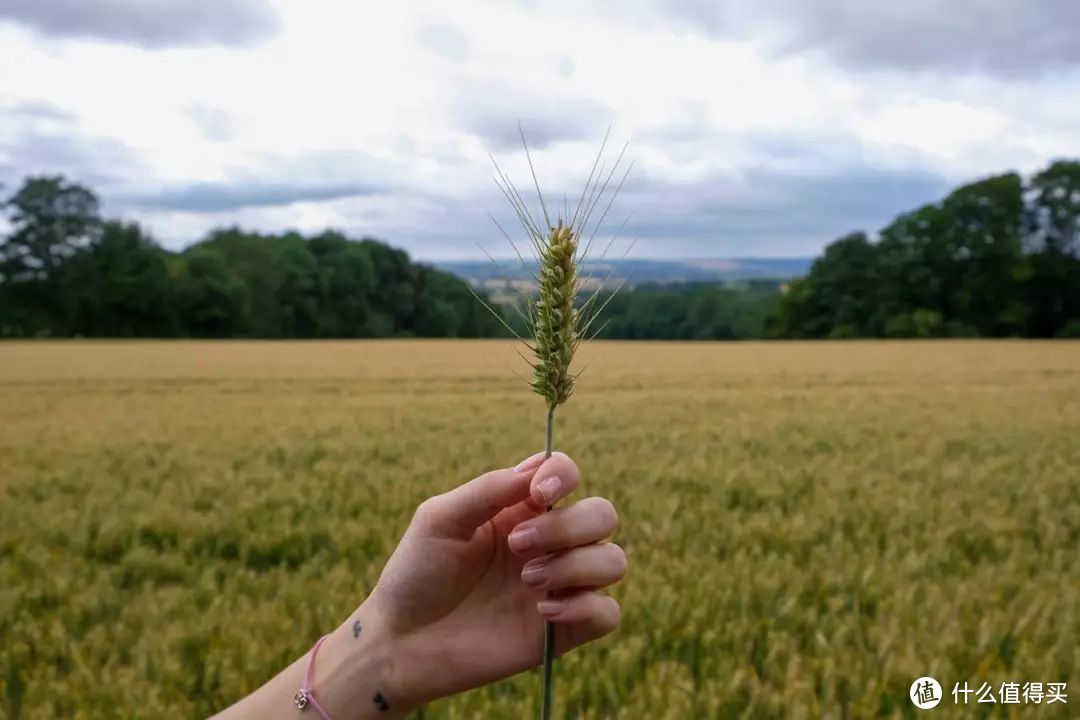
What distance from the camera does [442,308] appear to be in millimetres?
50000

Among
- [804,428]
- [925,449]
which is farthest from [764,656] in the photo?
[804,428]

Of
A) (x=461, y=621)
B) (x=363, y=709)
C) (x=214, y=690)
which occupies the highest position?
(x=461, y=621)

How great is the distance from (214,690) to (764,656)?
83.3 inches

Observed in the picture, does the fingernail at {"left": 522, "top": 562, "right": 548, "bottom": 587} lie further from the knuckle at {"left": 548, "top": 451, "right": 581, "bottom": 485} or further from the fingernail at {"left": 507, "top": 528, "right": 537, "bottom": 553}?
the knuckle at {"left": 548, "top": 451, "right": 581, "bottom": 485}

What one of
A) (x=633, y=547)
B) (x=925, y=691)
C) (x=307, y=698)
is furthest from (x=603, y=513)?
(x=633, y=547)

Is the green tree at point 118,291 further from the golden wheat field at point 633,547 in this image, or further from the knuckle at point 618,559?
the knuckle at point 618,559

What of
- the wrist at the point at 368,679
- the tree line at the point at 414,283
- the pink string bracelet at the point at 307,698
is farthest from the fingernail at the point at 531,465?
the tree line at the point at 414,283

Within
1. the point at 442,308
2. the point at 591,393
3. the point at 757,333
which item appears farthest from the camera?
the point at 757,333

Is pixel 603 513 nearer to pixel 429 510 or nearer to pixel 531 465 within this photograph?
pixel 531 465

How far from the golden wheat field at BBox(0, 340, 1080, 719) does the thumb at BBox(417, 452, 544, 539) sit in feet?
4.72

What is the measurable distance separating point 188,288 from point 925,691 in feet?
161

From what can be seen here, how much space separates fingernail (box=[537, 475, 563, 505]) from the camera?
1.32 m

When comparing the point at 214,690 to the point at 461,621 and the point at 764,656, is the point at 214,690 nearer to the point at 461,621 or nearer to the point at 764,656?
the point at 461,621

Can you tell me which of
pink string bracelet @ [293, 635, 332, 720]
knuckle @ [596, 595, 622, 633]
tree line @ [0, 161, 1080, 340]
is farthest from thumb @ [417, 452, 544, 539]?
tree line @ [0, 161, 1080, 340]
